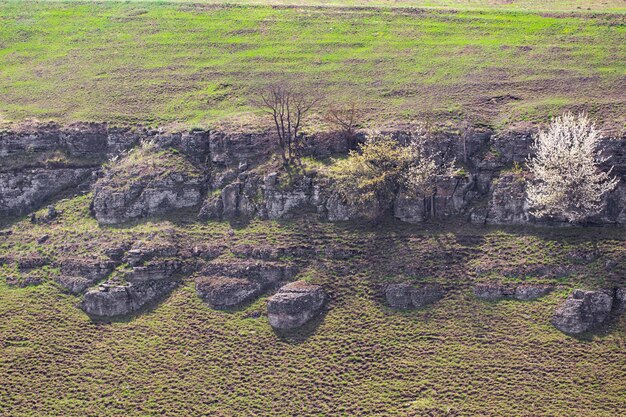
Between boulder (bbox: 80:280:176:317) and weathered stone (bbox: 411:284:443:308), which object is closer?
weathered stone (bbox: 411:284:443:308)

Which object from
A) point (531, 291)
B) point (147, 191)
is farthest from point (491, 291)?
point (147, 191)

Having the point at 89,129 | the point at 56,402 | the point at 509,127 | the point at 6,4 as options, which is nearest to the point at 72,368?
the point at 56,402

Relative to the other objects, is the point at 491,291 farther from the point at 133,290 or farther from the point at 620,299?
the point at 133,290

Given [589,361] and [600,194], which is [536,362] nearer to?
[589,361]

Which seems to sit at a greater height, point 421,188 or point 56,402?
point 421,188

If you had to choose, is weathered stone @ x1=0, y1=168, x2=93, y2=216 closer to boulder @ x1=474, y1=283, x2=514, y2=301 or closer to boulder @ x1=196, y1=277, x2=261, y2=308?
boulder @ x1=196, y1=277, x2=261, y2=308

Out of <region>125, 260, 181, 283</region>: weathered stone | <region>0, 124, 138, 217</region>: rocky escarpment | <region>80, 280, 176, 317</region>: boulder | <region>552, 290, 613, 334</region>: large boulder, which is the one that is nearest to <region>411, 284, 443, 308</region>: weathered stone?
<region>552, 290, 613, 334</region>: large boulder
